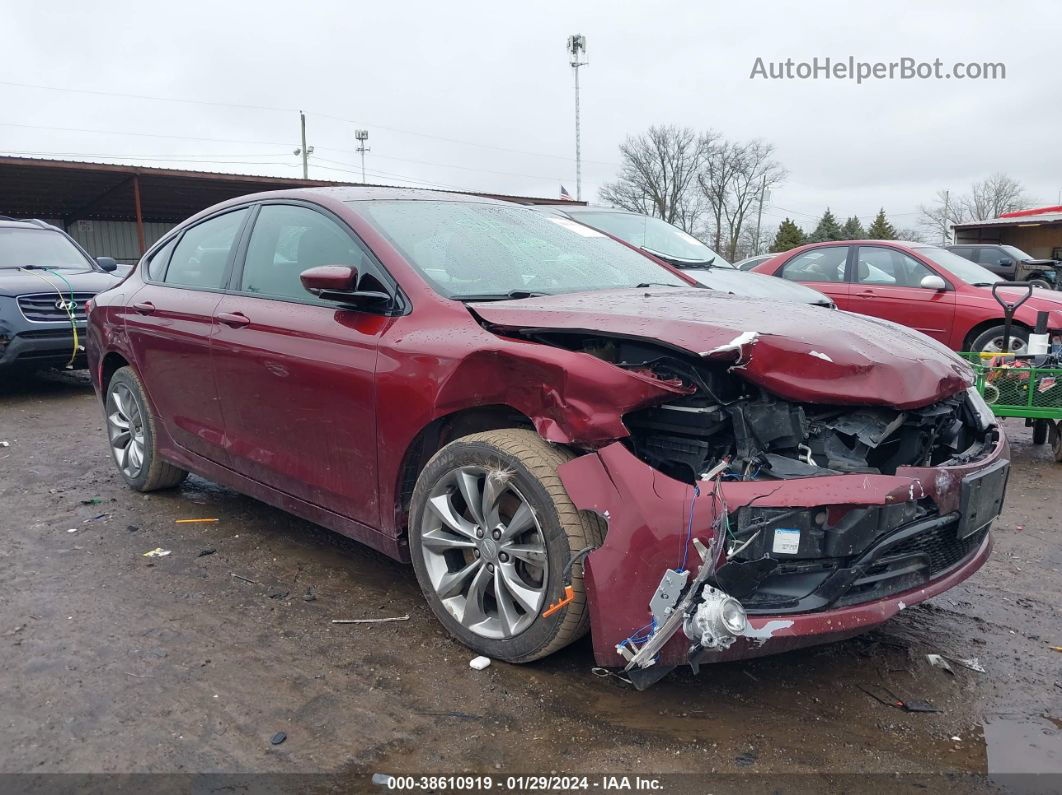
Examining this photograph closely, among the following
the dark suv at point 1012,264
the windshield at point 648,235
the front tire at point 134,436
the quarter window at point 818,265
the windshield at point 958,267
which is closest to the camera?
the front tire at point 134,436

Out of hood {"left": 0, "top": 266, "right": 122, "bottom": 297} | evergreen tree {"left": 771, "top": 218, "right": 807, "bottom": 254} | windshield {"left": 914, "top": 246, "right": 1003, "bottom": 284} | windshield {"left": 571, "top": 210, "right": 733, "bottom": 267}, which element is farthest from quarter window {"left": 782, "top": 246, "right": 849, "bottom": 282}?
evergreen tree {"left": 771, "top": 218, "right": 807, "bottom": 254}

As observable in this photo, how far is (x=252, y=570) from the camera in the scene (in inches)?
152

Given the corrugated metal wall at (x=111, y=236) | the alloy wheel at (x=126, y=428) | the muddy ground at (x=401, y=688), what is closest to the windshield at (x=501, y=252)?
the muddy ground at (x=401, y=688)

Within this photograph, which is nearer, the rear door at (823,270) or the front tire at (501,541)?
the front tire at (501,541)

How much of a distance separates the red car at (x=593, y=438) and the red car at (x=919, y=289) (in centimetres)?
585

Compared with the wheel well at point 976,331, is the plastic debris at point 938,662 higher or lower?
lower

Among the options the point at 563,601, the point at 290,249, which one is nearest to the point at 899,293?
the point at 290,249

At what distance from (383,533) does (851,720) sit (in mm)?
1744

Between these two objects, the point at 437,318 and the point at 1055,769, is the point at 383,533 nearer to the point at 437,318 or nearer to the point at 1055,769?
the point at 437,318

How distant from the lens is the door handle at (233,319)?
3852 mm

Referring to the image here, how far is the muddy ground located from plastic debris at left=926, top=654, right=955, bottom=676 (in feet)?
0.11

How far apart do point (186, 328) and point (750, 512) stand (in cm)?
300

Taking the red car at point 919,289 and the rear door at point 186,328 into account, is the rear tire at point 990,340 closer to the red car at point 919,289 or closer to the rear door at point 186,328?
the red car at point 919,289

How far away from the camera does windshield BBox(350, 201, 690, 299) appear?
11.1 ft
